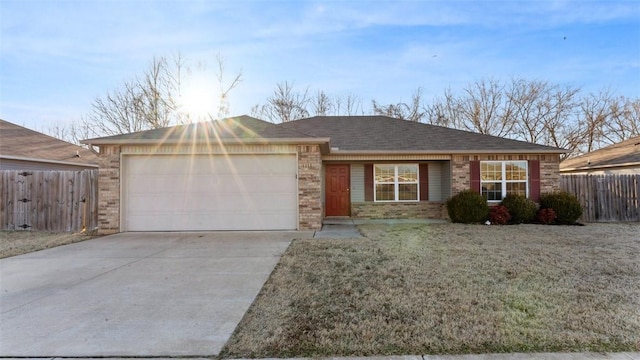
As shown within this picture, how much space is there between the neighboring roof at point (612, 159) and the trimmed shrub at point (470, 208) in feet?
25.5

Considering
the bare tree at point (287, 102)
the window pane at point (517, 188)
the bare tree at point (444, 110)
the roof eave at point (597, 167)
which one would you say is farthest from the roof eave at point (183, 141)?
the bare tree at point (444, 110)

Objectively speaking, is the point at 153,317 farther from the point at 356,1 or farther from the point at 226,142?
the point at 356,1

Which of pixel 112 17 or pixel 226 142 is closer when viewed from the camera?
pixel 112 17

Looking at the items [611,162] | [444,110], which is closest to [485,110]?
[444,110]

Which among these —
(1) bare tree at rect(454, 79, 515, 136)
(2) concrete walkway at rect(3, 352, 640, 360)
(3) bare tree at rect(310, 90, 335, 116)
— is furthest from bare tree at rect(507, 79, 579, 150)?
(2) concrete walkway at rect(3, 352, 640, 360)

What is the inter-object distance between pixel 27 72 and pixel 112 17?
5331mm

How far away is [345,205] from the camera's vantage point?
13.4 m

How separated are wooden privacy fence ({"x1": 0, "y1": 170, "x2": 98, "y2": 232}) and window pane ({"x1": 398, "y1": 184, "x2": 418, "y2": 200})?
10658 mm

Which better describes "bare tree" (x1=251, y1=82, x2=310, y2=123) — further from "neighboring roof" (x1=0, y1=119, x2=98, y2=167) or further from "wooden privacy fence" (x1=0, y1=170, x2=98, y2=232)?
"wooden privacy fence" (x1=0, y1=170, x2=98, y2=232)

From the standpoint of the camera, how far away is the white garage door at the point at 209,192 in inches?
383

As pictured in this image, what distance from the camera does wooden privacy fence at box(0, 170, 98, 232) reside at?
10.3 m

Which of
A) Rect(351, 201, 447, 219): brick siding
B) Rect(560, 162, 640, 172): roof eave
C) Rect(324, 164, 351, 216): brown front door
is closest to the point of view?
Rect(351, 201, 447, 219): brick siding

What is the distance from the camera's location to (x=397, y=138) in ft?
43.9

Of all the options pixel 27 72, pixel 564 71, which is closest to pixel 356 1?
pixel 27 72
